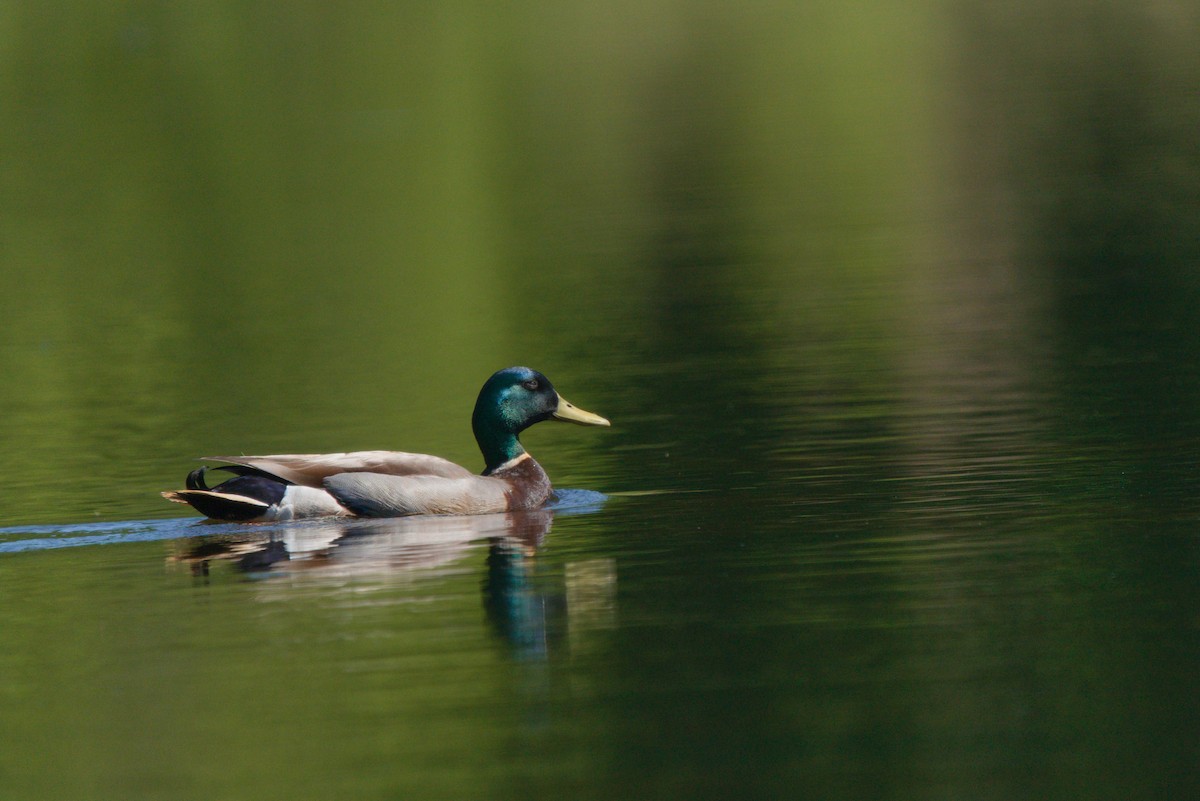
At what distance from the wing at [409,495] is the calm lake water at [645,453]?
0.22 meters

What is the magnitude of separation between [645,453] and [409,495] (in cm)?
296

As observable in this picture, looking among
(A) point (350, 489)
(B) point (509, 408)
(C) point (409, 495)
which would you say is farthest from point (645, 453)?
(A) point (350, 489)

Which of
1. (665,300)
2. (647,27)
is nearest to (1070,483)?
(665,300)

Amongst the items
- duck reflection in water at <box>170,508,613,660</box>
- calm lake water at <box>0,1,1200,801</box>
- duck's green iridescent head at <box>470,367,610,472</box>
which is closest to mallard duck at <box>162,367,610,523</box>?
duck reflection in water at <box>170,508,613,660</box>

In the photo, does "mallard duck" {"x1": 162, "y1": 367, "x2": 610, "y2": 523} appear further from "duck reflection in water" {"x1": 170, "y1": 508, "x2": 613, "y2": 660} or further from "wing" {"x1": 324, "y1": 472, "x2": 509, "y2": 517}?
"duck reflection in water" {"x1": 170, "y1": 508, "x2": 613, "y2": 660}

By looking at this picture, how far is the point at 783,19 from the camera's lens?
3260 inches

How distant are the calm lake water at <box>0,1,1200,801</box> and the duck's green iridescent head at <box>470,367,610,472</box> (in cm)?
65

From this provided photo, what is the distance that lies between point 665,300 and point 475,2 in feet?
187

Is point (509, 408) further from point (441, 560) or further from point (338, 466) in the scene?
point (441, 560)

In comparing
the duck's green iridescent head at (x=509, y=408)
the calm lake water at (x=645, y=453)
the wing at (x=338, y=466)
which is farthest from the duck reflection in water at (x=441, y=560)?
the duck's green iridescent head at (x=509, y=408)

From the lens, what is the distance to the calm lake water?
378 inches

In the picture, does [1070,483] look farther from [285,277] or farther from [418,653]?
[285,277]

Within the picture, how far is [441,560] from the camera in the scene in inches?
546

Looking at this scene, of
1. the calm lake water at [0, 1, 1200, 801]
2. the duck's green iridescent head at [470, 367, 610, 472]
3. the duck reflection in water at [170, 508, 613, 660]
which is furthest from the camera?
the duck's green iridescent head at [470, 367, 610, 472]
